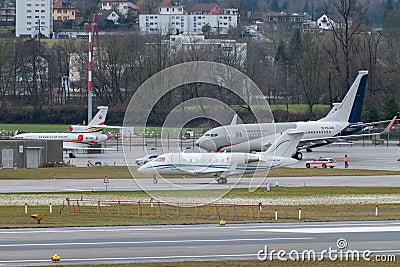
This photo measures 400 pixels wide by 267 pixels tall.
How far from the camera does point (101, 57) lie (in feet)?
438

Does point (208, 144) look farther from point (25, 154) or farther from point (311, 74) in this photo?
point (311, 74)

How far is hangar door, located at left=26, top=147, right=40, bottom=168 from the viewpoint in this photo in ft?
245

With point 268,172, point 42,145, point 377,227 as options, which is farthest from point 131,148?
point 377,227

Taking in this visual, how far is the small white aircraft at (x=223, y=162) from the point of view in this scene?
5788 cm

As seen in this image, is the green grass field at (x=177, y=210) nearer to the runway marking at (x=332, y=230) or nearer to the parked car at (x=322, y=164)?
the runway marking at (x=332, y=230)

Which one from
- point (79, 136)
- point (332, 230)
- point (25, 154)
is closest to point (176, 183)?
point (25, 154)

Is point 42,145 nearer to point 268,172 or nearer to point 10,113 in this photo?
point 268,172

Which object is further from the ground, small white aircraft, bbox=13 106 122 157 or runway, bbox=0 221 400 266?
runway, bbox=0 221 400 266

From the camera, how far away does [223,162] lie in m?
57.8

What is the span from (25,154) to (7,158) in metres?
1.46

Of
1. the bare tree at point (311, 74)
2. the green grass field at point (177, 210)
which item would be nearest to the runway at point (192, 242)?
the green grass field at point (177, 210)

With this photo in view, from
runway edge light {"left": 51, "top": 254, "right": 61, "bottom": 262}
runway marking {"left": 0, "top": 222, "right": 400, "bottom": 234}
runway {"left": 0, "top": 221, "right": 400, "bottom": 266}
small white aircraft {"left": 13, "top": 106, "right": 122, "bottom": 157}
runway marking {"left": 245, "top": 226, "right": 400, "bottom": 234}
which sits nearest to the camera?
runway edge light {"left": 51, "top": 254, "right": 61, "bottom": 262}

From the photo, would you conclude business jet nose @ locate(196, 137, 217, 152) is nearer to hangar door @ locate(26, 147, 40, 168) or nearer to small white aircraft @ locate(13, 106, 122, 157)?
hangar door @ locate(26, 147, 40, 168)

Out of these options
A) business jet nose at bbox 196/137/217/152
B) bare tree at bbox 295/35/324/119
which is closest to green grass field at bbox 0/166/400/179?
business jet nose at bbox 196/137/217/152
